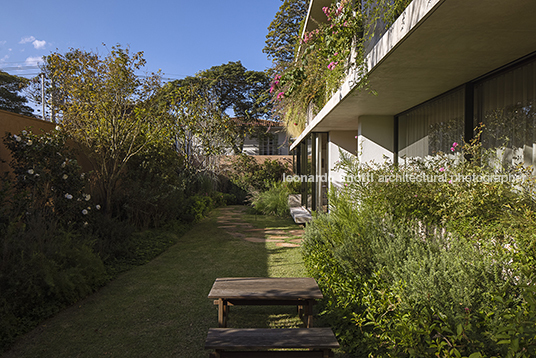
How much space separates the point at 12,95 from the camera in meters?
28.1

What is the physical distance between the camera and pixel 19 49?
2838cm

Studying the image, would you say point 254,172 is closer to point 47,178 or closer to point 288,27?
point 288,27

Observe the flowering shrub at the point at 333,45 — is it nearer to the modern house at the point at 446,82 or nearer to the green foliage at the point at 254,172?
the modern house at the point at 446,82

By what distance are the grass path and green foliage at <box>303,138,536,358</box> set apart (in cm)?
90

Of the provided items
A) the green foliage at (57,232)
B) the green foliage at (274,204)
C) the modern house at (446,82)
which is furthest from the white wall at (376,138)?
the green foliage at (274,204)

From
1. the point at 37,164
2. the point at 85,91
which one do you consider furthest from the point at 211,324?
the point at 85,91

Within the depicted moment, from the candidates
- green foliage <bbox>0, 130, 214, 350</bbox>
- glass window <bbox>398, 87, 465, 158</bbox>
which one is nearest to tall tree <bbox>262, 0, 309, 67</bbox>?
glass window <bbox>398, 87, 465, 158</bbox>

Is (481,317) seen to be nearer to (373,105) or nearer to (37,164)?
(373,105)

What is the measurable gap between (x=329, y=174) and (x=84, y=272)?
630 cm

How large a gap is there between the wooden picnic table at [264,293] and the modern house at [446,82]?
7.86 feet

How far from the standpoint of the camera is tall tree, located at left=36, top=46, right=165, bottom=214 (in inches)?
241

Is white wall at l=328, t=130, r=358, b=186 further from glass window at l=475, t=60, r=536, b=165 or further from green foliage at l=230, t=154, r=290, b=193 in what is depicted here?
green foliage at l=230, t=154, r=290, b=193

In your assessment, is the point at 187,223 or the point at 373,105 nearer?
the point at 373,105

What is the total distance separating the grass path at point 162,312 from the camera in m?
2.83
